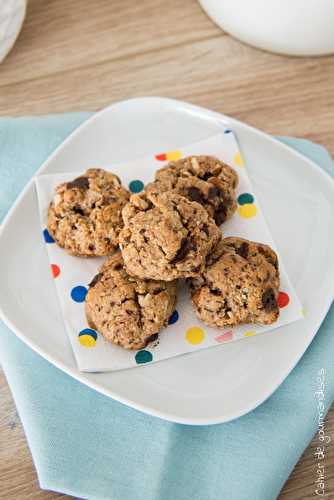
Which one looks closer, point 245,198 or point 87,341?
point 87,341

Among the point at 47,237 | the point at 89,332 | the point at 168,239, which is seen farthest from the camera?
the point at 47,237

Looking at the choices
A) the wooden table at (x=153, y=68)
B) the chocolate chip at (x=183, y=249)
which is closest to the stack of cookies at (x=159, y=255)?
the chocolate chip at (x=183, y=249)

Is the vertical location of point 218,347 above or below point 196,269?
below

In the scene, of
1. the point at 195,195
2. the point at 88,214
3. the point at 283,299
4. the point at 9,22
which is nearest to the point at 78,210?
the point at 88,214

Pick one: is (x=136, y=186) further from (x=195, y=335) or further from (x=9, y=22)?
(x=9, y=22)

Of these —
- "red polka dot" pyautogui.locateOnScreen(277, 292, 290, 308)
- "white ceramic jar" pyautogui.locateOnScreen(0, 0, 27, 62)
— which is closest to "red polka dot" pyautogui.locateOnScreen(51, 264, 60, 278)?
"red polka dot" pyautogui.locateOnScreen(277, 292, 290, 308)

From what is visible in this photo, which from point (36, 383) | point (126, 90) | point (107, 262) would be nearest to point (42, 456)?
point (36, 383)

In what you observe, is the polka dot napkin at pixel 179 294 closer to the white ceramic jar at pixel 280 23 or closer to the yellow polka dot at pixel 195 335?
the yellow polka dot at pixel 195 335

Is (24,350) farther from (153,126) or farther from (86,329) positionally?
(153,126)
